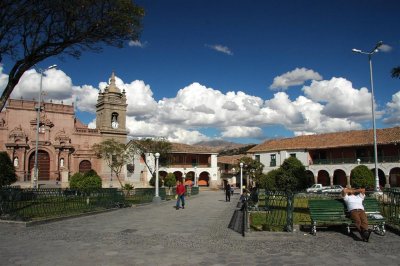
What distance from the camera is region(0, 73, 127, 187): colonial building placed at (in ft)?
134

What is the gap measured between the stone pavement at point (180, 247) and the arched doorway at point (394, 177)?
1384 inches

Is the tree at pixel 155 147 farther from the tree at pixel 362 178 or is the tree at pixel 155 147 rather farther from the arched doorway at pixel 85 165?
the tree at pixel 362 178

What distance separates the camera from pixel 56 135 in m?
44.1

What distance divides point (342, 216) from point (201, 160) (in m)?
45.1

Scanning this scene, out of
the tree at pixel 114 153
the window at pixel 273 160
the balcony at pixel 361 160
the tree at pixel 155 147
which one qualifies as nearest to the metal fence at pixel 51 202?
the tree at pixel 114 153

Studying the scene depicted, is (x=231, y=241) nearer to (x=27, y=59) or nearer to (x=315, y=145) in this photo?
(x=27, y=59)

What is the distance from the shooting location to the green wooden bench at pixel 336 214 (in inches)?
376

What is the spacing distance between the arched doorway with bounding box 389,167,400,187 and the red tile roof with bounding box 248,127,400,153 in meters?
3.46

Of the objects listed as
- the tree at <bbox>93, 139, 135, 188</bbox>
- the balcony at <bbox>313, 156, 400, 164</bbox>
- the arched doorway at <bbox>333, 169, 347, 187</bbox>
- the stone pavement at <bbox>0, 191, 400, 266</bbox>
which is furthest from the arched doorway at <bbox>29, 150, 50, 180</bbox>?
the arched doorway at <bbox>333, 169, 347, 187</bbox>

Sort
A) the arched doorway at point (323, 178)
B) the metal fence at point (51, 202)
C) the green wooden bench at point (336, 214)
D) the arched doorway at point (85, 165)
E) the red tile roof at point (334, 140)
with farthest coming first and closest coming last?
the arched doorway at point (323, 178), the arched doorway at point (85, 165), the red tile roof at point (334, 140), the metal fence at point (51, 202), the green wooden bench at point (336, 214)

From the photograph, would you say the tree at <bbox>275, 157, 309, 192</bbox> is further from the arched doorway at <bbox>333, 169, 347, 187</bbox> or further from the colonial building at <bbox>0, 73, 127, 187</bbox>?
the arched doorway at <bbox>333, 169, 347, 187</bbox>

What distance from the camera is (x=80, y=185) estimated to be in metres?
21.3

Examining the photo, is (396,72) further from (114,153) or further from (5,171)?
(114,153)

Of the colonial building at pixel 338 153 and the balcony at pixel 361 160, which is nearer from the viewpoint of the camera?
the balcony at pixel 361 160
